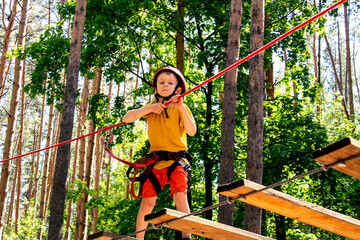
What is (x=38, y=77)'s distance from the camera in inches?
441

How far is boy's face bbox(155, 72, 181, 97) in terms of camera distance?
13.2 ft

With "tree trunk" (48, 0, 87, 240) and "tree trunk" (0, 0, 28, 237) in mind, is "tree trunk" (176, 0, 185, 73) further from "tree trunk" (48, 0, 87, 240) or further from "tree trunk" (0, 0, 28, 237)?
"tree trunk" (0, 0, 28, 237)

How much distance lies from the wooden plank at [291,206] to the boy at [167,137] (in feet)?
3.93

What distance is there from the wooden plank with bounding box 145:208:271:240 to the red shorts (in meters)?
0.61

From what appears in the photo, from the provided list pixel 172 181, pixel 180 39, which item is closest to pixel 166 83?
pixel 172 181

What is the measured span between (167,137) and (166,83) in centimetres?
51

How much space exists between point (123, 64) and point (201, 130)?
3.66 meters

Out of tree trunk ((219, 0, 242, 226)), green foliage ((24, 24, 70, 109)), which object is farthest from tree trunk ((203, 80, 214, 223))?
green foliage ((24, 24, 70, 109))

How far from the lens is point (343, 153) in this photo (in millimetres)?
2109

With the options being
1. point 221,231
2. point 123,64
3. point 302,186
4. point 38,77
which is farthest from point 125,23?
point 221,231

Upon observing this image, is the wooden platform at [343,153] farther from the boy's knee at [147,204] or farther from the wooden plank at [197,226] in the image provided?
the boy's knee at [147,204]

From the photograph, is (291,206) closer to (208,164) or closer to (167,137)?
(167,137)

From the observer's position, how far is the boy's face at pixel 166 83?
4035 millimetres

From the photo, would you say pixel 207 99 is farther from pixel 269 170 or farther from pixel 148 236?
pixel 148 236
